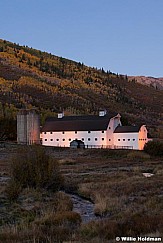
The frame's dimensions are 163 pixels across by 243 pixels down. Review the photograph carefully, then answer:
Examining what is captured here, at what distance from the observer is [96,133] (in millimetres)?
78250

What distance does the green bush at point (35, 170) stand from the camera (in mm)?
22641

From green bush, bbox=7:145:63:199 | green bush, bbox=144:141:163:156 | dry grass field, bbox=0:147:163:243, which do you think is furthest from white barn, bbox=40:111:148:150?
green bush, bbox=7:145:63:199

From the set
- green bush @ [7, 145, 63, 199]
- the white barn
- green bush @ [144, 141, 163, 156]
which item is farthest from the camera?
the white barn

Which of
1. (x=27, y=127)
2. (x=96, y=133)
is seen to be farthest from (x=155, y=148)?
(x=27, y=127)

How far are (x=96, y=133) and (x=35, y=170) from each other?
55.7 m

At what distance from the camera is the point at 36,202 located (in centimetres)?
1814

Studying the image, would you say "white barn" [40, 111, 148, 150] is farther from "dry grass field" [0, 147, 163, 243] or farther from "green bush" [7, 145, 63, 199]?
"green bush" [7, 145, 63, 199]

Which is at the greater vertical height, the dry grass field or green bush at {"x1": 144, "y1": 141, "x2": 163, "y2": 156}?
green bush at {"x1": 144, "y1": 141, "x2": 163, "y2": 156}

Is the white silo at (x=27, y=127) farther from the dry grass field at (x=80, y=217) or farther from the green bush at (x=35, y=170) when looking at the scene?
the green bush at (x=35, y=170)

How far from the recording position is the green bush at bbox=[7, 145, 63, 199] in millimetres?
22641

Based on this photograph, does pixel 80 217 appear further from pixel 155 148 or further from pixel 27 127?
pixel 27 127

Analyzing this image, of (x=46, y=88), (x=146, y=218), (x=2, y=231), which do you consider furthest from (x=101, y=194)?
(x=46, y=88)

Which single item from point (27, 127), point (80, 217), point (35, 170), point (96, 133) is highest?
point (27, 127)

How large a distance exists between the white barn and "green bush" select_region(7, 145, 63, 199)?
176 ft
